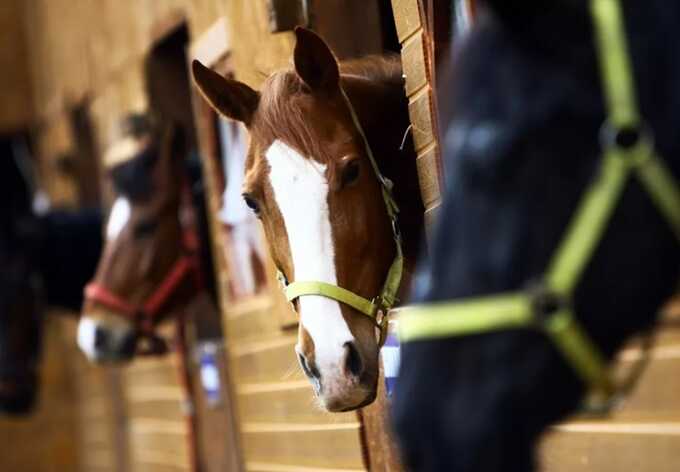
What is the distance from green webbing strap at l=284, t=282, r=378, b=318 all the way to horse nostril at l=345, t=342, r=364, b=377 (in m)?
0.10

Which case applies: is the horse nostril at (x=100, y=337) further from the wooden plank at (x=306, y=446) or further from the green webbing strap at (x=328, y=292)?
the green webbing strap at (x=328, y=292)

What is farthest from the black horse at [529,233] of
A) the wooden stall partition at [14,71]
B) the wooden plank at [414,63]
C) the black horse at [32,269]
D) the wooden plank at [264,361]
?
the wooden stall partition at [14,71]

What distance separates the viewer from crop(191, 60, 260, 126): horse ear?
372 centimetres

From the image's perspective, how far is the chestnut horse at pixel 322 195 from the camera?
334 cm

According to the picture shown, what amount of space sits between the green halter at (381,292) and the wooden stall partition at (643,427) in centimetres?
49

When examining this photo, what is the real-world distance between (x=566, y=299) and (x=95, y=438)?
869 cm

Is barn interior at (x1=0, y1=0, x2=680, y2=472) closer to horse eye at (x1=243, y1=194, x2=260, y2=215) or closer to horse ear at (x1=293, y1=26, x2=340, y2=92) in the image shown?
horse ear at (x1=293, y1=26, x2=340, y2=92)

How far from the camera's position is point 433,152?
379 cm

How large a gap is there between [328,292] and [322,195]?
0.23 m

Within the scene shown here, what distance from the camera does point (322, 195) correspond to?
3.41 metres

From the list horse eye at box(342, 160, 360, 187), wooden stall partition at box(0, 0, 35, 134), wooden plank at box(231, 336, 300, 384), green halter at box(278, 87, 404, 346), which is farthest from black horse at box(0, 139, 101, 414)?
horse eye at box(342, 160, 360, 187)

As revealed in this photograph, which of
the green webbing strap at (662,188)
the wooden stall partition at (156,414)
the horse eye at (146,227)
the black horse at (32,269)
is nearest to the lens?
the green webbing strap at (662,188)

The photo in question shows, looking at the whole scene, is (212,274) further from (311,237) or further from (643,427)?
(643,427)

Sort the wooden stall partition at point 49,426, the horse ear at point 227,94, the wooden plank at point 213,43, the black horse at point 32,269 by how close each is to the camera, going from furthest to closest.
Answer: the wooden stall partition at point 49,426
the black horse at point 32,269
the wooden plank at point 213,43
the horse ear at point 227,94
